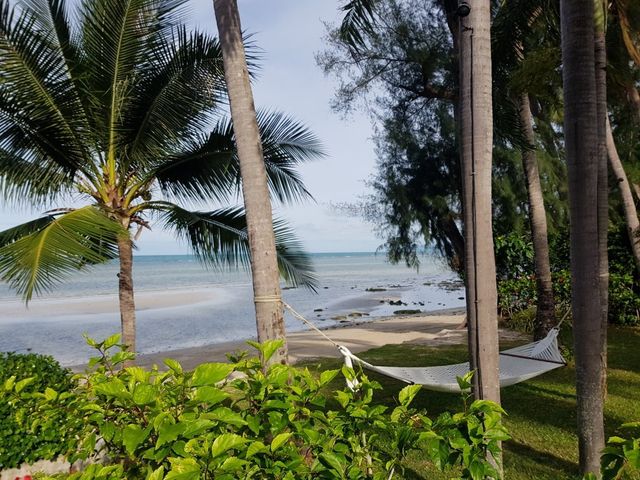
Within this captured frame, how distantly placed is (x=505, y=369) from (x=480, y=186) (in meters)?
2.51

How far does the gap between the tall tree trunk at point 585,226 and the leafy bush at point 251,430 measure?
1818 mm

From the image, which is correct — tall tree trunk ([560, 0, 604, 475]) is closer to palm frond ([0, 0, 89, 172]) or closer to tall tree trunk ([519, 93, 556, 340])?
tall tree trunk ([519, 93, 556, 340])

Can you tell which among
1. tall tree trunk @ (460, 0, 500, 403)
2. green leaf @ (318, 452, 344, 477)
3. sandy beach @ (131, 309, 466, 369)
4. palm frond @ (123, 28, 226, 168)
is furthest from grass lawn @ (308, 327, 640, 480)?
palm frond @ (123, 28, 226, 168)

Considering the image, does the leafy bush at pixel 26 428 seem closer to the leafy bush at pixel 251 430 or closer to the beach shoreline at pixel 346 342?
the leafy bush at pixel 251 430

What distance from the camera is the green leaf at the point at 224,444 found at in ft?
3.13

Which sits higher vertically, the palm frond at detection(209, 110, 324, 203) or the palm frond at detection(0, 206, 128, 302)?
the palm frond at detection(209, 110, 324, 203)

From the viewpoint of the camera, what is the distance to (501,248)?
998cm

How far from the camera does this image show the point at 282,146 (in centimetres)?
554

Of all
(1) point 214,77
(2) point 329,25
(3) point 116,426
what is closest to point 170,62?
(1) point 214,77

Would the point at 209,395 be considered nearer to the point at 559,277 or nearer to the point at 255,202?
the point at 255,202

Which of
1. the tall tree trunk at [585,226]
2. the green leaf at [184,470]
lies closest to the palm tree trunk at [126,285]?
the tall tree trunk at [585,226]

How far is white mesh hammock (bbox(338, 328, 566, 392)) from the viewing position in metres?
3.77

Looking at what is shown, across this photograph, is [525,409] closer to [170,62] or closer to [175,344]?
[170,62]

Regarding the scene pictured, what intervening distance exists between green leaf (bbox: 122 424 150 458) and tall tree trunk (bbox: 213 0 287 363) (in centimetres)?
198
